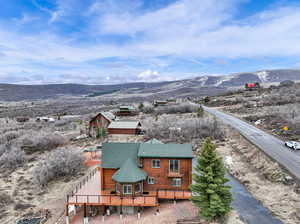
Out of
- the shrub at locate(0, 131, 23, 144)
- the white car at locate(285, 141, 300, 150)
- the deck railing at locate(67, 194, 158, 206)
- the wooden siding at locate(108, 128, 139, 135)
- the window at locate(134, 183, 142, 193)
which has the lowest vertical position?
the deck railing at locate(67, 194, 158, 206)

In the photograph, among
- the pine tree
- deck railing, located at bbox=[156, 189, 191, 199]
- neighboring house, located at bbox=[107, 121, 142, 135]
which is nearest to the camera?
the pine tree

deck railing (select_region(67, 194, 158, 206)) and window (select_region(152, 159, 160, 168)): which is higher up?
window (select_region(152, 159, 160, 168))

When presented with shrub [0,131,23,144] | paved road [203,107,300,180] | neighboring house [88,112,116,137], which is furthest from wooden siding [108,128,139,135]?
paved road [203,107,300,180]

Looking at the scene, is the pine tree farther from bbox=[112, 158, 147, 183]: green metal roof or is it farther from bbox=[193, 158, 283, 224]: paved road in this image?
bbox=[112, 158, 147, 183]: green metal roof

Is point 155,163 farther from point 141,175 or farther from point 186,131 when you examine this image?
point 186,131

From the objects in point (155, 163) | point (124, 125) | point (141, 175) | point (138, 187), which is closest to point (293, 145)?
point (155, 163)

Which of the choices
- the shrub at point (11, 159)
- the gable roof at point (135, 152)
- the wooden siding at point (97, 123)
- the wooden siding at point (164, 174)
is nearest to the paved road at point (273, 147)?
the wooden siding at point (164, 174)
